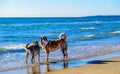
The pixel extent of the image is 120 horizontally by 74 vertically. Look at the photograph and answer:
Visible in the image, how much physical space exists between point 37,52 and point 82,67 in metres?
2.27

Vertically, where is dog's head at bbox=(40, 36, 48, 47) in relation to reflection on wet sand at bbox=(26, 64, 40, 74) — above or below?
above

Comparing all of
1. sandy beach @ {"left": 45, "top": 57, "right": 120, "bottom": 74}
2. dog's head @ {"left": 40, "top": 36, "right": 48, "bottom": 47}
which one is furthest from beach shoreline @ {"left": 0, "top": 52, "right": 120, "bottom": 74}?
dog's head @ {"left": 40, "top": 36, "right": 48, "bottom": 47}

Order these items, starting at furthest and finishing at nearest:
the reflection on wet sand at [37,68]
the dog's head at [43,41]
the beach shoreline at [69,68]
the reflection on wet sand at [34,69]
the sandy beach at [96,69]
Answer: the dog's head at [43,41], the reflection on wet sand at [37,68], the reflection on wet sand at [34,69], the beach shoreline at [69,68], the sandy beach at [96,69]

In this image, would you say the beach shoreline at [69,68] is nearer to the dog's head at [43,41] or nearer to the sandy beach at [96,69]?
the sandy beach at [96,69]

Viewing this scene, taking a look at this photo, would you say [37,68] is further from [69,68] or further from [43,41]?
[43,41]

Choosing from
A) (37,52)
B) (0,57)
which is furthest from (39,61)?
(0,57)

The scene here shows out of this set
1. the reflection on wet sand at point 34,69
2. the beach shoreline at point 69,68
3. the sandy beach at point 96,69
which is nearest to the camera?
the sandy beach at point 96,69

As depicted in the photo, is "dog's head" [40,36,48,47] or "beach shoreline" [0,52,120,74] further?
"dog's head" [40,36,48,47]

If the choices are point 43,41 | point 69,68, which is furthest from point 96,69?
point 43,41

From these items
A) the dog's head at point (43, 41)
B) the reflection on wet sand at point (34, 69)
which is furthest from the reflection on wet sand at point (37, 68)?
the dog's head at point (43, 41)

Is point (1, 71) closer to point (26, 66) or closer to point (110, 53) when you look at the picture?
point (26, 66)

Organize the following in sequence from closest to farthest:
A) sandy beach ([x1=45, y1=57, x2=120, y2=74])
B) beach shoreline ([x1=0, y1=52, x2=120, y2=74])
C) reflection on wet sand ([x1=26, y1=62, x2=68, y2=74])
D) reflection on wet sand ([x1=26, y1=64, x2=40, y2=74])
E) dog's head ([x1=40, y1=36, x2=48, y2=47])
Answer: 1. sandy beach ([x1=45, y1=57, x2=120, y2=74])
2. beach shoreline ([x1=0, y1=52, x2=120, y2=74])
3. reflection on wet sand ([x1=26, y1=64, x2=40, y2=74])
4. reflection on wet sand ([x1=26, y1=62, x2=68, y2=74])
5. dog's head ([x1=40, y1=36, x2=48, y2=47])

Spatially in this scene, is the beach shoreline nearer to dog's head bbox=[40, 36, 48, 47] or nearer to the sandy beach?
the sandy beach

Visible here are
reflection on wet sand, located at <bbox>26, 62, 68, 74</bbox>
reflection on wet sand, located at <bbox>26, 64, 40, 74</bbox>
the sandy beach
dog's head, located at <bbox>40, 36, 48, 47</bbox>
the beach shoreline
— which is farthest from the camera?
dog's head, located at <bbox>40, 36, 48, 47</bbox>
